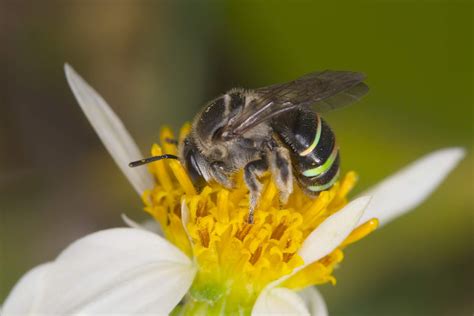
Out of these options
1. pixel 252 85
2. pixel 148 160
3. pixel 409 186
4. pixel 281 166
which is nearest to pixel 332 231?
pixel 281 166

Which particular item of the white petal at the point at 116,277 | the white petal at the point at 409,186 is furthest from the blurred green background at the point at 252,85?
the white petal at the point at 116,277

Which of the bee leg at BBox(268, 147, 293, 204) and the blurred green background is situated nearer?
the bee leg at BBox(268, 147, 293, 204)

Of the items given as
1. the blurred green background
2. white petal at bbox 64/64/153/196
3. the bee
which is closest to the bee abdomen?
the bee

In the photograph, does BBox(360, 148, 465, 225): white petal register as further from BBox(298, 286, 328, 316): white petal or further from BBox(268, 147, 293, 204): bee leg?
BBox(268, 147, 293, 204): bee leg

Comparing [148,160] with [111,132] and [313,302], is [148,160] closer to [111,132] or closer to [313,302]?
[111,132]

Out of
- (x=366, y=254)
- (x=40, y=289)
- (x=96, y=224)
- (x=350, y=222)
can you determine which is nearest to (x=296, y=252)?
(x=350, y=222)

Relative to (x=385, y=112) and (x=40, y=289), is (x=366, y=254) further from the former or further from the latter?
(x=40, y=289)

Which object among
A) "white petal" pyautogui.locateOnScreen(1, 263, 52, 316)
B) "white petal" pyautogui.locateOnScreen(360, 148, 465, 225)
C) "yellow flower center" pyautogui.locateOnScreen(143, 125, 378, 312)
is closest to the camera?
"white petal" pyautogui.locateOnScreen(1, 263, 52, 316)
